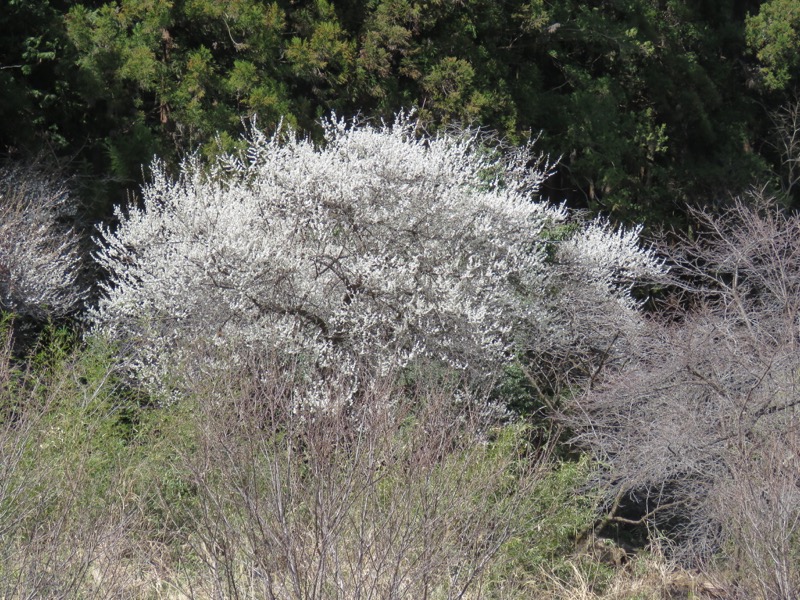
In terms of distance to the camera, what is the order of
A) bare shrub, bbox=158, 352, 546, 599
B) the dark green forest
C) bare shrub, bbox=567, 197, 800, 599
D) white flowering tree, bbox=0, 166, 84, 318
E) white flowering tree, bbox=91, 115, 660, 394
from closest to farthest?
bare shrub, bbox=158, 352, 546, 599 → bare shrub, bbox=567, 197, 800, 599 → white flowering tree, bbox=91, 115, 660, 394 → white flowering tree, bbox=0, 166, 84, 318 → the dark green forest

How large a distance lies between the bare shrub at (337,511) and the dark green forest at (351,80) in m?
7.58

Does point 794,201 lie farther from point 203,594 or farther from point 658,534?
point 203,594

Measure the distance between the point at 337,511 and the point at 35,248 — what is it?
764 centimetres

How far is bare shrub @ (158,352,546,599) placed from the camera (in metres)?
4.75

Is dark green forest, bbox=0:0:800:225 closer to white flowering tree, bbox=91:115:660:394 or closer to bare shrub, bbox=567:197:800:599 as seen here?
white flowering tree, bbox=91:115:660:394

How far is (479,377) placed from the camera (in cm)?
977

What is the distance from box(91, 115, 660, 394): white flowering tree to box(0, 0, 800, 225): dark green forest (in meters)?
2.51

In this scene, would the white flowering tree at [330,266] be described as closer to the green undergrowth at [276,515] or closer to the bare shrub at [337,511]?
the green undergrowth at [276,515]

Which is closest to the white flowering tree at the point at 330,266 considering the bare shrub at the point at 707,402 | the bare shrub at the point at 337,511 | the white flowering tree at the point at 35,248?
the white flowering tree at the point at 35,248

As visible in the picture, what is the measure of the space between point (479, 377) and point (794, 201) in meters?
13.5

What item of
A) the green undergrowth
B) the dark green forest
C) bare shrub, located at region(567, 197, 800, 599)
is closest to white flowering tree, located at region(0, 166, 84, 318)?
the dark green forest

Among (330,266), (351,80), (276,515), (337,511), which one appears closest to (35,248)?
(330,266)

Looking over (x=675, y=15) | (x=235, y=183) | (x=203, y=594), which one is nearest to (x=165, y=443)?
(x=203, y=594)

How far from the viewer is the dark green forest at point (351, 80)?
42.5ft
